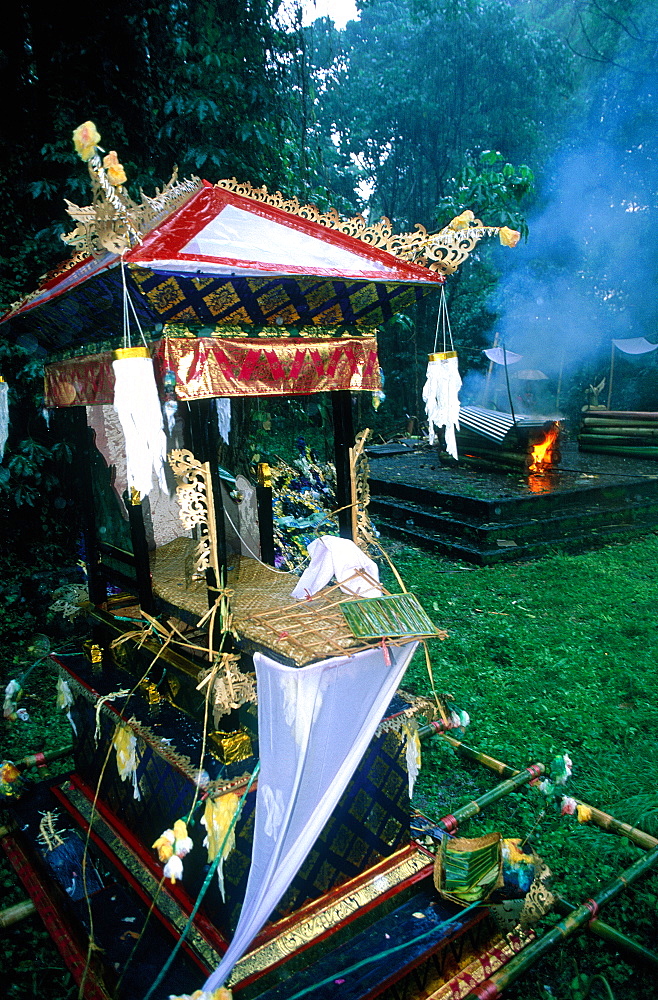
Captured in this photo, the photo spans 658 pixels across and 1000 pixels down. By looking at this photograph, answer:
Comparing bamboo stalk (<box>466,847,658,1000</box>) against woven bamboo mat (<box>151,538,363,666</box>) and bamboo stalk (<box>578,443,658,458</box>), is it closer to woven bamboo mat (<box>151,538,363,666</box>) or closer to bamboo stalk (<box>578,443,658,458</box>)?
woven bamboo mat (<box>151,538,363,666</box>)

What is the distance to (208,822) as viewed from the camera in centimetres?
319

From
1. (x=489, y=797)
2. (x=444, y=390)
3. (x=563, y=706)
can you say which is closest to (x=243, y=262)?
(x=444, y=390)

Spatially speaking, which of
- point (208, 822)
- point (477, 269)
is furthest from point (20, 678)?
point (477, 269)

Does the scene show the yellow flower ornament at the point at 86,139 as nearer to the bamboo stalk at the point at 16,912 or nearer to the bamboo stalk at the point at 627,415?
the bamboo stalk at the point at 16,912

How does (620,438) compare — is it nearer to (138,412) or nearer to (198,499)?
(198,499)

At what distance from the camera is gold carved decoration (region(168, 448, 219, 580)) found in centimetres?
329

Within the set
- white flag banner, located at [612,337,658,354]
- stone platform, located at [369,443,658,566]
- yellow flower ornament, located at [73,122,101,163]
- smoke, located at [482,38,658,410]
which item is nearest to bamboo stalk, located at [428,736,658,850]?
yellow flower ornament, located at [73,122,101,163]

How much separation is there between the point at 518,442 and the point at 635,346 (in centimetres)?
975

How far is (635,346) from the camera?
20.0m

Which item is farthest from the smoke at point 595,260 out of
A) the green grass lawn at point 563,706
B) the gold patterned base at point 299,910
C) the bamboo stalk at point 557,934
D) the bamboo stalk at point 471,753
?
the gold patterned base at point 299,910

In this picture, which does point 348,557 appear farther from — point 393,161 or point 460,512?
point 393,161

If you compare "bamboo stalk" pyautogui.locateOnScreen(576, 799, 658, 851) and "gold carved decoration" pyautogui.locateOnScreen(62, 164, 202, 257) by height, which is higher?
"gold carved decoration" pyautogui.locateOnScreen(62, 164, 202, 257)

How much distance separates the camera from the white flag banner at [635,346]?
19.8 m

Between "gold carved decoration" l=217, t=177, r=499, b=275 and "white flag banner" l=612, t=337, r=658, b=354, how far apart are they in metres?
18.6
